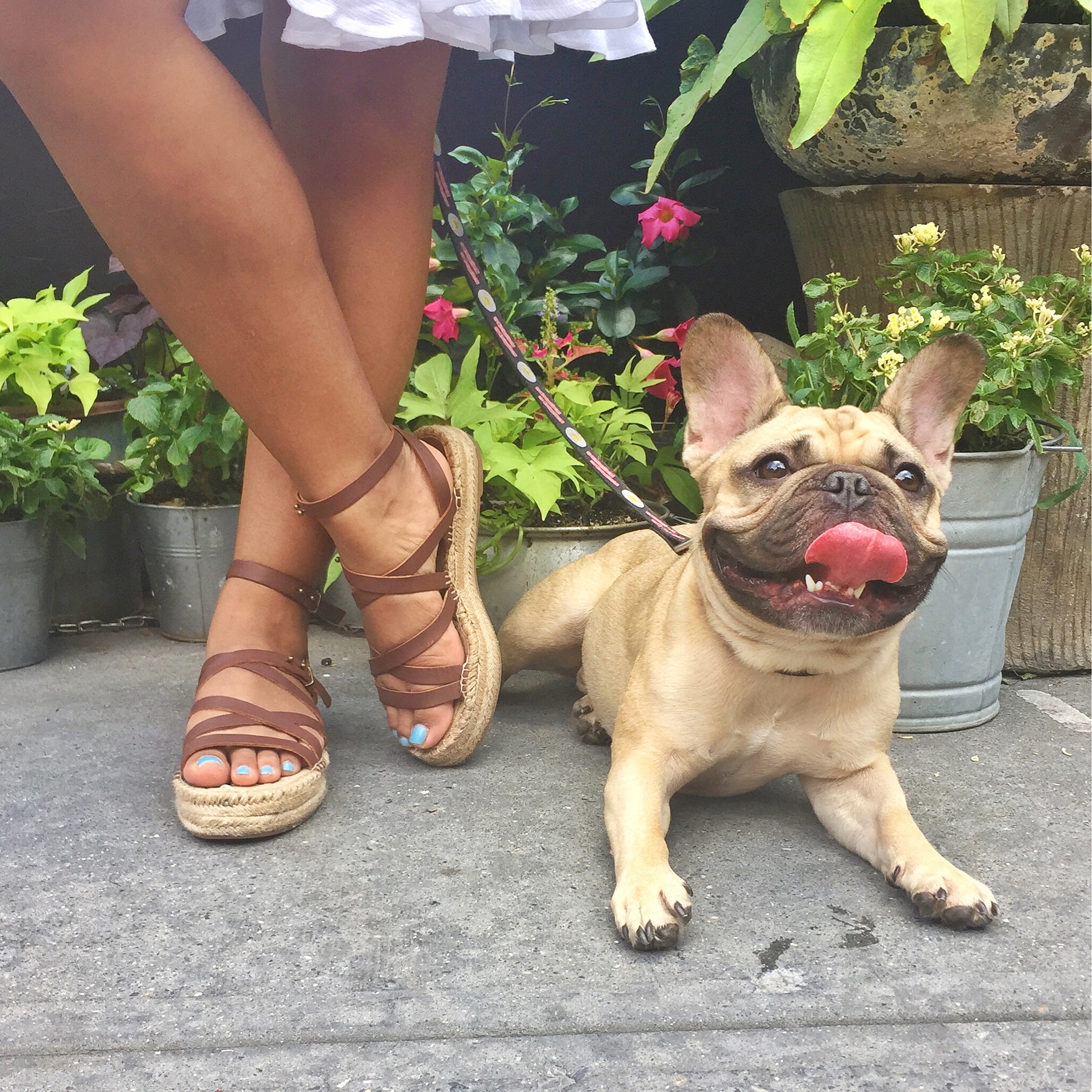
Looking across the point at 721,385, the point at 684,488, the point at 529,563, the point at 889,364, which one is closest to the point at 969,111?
the point at 889,364

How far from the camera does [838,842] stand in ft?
6.11

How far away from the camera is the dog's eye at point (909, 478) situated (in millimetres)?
1831

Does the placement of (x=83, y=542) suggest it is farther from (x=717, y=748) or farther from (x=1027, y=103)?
(x=1027, y=103)

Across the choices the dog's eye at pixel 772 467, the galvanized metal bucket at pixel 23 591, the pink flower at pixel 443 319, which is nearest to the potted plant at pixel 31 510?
the galvanized metal bucket at pixel 23 591

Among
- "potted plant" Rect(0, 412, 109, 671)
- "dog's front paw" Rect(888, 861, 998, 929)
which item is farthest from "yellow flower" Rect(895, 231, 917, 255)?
"potted plant" Rect(0, 412, 109, 671)

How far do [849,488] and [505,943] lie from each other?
836mm

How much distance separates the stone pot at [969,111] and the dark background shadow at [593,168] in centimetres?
110

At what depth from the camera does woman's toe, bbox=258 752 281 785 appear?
5.96 feet

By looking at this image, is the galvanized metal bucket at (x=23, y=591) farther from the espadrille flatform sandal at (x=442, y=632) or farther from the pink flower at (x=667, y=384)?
the pink flower at (x=667, y=384)

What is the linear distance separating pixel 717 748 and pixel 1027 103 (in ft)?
5.17

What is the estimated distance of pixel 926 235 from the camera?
228 centimetres

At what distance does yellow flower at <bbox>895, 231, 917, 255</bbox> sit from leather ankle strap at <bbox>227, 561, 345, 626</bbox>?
145cm

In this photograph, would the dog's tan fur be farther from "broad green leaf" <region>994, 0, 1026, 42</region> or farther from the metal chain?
the metal chain

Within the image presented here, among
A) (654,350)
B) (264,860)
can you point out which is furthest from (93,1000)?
(654,350)
